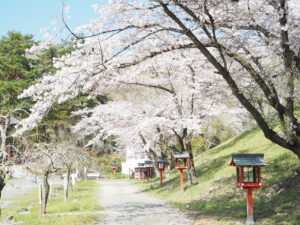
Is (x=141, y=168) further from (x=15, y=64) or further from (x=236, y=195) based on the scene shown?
(x=236, y=195)

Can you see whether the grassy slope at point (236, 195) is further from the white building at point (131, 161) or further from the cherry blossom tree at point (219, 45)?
the white building at point (131, 161)

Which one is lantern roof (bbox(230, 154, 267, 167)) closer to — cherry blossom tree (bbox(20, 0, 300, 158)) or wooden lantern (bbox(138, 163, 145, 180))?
cherry blossom tree (bbox(20, 0, 300, 158))

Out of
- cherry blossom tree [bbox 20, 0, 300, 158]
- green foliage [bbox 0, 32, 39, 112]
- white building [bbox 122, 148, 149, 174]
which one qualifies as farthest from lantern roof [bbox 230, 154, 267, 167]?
white building [bbox 122, 148, 149, 174]

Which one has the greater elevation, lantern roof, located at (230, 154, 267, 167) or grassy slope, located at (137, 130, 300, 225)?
lantern roof, located at (230, 154, 267, 167)

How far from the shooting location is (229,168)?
56.0 ft

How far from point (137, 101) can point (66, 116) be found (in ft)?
62.5

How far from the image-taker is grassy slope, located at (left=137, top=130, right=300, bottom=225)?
9.21 meters

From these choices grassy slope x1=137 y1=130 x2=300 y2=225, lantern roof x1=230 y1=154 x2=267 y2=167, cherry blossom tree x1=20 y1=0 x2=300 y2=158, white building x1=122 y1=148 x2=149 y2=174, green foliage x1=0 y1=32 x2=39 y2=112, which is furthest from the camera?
white building x1=122 y1=148 x2=149 y2=174

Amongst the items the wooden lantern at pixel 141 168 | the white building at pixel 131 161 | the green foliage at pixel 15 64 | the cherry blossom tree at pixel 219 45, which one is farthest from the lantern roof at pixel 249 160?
the white building at pixel 131 161

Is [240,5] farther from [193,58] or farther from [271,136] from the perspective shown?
[193,58]

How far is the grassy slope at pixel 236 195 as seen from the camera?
921 cm

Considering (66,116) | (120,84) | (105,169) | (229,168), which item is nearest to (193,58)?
(120,84)

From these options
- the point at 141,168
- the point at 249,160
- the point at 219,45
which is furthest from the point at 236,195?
the point at 141,168

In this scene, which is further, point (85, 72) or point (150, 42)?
point (150, 42)
